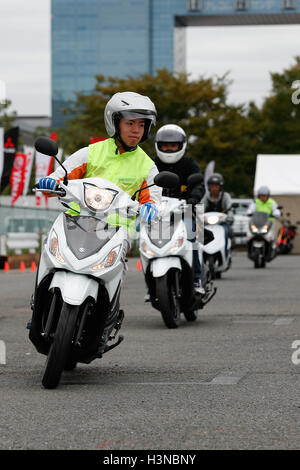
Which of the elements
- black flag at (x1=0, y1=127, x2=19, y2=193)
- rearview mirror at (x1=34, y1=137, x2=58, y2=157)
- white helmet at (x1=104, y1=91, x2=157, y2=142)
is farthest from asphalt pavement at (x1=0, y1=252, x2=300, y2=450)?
black flag at (x1=0, y1=127, x2=19, y2=193)

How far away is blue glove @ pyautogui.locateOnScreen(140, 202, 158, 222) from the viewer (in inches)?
268

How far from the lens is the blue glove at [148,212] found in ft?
22.3

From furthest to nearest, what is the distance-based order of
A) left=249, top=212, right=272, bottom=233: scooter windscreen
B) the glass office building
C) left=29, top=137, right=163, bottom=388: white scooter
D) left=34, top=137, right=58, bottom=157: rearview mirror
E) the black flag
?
1. the glass office building
2. the black flag
3. left=249, top=212, right=272, bottom=233: scooter windscreen
4. left=34, top=137, right=58, bottom=157: rearview mirror
5. left=29, top=137, right=163, bottom=388: white scooter

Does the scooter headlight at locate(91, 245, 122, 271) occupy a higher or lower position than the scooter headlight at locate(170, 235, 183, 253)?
higher

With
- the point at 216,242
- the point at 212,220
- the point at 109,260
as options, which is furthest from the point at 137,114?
the point at 212,220

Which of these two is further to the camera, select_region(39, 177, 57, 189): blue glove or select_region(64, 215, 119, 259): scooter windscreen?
select_region(39, 177, 57, 189): blue glove

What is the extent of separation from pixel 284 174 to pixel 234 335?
2793 centimetres

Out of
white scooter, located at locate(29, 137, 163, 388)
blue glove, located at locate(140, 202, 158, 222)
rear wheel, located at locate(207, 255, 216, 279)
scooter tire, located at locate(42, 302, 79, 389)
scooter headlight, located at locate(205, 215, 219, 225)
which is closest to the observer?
scooter tire, located at locate(42, 302, 79, 389)

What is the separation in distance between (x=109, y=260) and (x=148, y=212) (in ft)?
1.51

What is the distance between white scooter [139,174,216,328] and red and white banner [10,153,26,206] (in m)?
28.4

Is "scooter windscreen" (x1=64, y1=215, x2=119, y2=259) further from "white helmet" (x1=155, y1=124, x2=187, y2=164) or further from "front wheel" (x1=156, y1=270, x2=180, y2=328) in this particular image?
"white helmet" (x1=155, y1=124, x2=187, y2=164)

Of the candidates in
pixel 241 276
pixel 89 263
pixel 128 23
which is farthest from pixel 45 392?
pixel 128 23

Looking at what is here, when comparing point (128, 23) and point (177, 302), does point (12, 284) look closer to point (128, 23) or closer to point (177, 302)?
point (177, 302)

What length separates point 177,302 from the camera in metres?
10.7
